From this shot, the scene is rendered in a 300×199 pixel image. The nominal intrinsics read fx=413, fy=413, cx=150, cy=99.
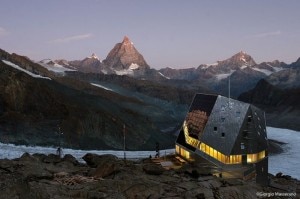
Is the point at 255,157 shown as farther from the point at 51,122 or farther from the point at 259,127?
the point at 51,122

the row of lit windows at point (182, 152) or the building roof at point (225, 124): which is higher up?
the building roof at point (225, 124)

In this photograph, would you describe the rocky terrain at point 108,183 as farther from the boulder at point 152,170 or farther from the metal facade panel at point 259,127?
the metal facade panel at point 259,127

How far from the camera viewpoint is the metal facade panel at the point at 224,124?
146 feet

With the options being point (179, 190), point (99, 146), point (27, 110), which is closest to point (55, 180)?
point (179, 190)

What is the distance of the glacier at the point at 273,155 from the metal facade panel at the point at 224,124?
1931 centimetres

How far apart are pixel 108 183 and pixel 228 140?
2052cm

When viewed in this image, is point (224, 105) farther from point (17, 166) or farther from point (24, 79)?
point (24, 79)

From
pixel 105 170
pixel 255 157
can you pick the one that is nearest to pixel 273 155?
pixel 255 157

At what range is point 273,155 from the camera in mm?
108938

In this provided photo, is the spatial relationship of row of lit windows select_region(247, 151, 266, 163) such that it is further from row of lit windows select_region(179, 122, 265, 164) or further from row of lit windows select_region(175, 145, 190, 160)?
row of lit windows select_region(175, 145, 190, 160)

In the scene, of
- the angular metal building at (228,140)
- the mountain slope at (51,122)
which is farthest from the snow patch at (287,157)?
the angular metal building at (228,140)

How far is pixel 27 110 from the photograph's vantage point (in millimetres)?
91750

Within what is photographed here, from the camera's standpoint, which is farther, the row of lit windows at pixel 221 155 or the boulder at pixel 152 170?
the row of lit windows at pixel 221 155

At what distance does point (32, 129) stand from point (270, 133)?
115311 mm
